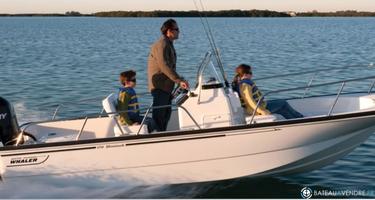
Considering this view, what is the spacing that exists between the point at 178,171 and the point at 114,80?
1144cm

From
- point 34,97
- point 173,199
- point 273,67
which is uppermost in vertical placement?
point 273,67

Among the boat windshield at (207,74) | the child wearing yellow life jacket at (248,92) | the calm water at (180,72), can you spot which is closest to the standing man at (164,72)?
the boat windshield at (207,74)

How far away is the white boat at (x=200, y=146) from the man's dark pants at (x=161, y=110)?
25 cm

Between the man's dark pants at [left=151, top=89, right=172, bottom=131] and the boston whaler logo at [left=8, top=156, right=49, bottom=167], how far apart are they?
1.47 m

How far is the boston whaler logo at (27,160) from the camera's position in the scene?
6324mm

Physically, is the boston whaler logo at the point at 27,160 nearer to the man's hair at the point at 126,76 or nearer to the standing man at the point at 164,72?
the man's hair at the point at 126,76

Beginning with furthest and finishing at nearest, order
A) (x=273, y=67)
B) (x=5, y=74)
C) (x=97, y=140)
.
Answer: (x=273, y=67)
(x=5, y=74)
(x=97, y=140)

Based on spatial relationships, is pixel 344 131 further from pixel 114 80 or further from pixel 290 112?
pixel 114 80

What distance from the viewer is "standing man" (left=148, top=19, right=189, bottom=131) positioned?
6537 mm

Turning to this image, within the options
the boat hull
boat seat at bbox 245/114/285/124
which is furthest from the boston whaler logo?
boat seat at bbox 245/114/285/124

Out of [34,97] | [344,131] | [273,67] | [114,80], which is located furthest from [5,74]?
[344,131]

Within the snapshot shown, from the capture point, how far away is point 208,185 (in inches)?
274

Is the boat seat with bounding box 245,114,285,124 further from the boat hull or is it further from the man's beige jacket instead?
the man's beige jacket

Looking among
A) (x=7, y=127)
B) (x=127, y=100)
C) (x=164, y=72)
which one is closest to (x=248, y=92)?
(x=164, y=72)
